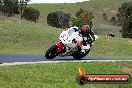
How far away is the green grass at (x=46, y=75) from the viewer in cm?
1483

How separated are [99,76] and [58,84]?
11.3 ft

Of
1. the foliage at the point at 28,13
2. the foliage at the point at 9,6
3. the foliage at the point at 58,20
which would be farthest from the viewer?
the foliage at the point at 28,13

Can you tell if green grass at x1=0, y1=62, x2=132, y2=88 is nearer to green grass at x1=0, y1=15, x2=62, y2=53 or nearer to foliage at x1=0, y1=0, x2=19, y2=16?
green grass at x1=0, y1=15, x2=62, y2=53

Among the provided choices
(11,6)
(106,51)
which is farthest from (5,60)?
(11,6)

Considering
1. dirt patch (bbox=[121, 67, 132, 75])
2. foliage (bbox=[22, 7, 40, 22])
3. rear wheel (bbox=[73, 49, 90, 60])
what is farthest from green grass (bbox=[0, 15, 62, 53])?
foliage (bbox=[22, 7, 40, 22])

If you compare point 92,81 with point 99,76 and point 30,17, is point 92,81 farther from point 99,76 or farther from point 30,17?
point 30,17

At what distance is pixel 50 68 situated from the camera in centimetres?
1875

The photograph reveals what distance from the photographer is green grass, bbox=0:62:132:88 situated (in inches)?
584

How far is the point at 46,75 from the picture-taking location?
55.5 feet

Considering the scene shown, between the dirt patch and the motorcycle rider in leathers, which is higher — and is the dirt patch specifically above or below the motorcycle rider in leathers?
below

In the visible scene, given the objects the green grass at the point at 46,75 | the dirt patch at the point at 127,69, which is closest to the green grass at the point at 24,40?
the dirt patch at the point at 127,69

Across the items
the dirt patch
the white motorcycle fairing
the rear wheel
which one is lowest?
the rear wheel

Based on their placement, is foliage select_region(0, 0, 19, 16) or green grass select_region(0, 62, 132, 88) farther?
foliage select_region(0, 0, 19, 16)

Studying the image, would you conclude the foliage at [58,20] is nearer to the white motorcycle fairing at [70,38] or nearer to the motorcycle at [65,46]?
the motorcycle at [65,46]
